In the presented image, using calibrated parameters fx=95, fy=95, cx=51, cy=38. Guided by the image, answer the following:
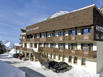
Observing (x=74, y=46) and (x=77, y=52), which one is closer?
(x=77, y=52)

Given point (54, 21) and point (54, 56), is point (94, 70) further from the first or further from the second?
point (54, 21)

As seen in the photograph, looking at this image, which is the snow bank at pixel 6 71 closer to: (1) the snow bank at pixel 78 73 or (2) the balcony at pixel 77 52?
(1) the snow bank at pixel 78 73

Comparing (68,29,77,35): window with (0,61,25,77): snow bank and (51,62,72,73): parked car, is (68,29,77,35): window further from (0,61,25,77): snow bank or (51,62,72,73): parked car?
(0,61,25,77): snow bank

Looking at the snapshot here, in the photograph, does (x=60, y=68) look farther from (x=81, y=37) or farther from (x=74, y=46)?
(x=81, y=37)

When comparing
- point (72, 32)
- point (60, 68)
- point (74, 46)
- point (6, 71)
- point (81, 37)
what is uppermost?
point (72, 32)

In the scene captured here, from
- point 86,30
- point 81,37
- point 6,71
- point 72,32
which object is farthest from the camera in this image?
point 72,32

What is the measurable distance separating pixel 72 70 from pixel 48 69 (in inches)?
167

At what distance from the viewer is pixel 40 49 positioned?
25.3m

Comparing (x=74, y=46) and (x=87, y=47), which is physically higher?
(x=74, y=46)

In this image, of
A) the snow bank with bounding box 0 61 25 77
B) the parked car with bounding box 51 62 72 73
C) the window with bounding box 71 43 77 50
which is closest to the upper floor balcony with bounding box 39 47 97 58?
the window with bounding box 71 43 77 50

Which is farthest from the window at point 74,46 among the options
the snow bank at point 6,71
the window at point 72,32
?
the snow bank at point 6,71

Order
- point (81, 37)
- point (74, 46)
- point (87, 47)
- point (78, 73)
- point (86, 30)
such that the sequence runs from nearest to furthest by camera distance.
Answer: point (78, 73)
point (81, 37)
point (87, 47)
point (86, 30)
point (74, 46)

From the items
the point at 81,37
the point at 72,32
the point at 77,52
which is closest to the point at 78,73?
the point at 77,52

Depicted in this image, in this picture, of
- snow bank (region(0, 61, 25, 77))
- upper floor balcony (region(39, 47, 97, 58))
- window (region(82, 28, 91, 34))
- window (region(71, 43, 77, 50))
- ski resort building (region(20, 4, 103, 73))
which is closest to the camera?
snow bank (region(0, 61, 25, 77))
